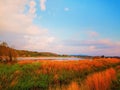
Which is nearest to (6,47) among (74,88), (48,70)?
(48,70)

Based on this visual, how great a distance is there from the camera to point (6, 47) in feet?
115

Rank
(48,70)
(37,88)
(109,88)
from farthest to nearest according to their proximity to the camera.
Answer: (48,70) → (37,88) → (109,88)

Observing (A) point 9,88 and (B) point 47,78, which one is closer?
(A) point 9,88

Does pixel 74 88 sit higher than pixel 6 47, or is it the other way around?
pixel 6 47

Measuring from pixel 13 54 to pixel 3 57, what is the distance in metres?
2.33

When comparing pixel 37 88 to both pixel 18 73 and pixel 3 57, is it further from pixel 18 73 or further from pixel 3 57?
pixel 3 57

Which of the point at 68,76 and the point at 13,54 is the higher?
the point at 13,54

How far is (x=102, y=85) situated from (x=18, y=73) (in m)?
9.57

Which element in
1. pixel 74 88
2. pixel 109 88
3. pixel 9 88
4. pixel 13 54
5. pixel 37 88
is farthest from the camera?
pixel 13 54

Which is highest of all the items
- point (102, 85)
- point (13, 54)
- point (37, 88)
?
point (13, 54)

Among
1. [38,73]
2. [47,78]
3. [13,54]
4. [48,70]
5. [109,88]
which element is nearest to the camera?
[109,88]

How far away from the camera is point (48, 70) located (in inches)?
736

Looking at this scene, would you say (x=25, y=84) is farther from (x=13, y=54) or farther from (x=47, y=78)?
(x=13, y=54)

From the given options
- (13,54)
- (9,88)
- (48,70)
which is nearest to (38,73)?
(48,70)
